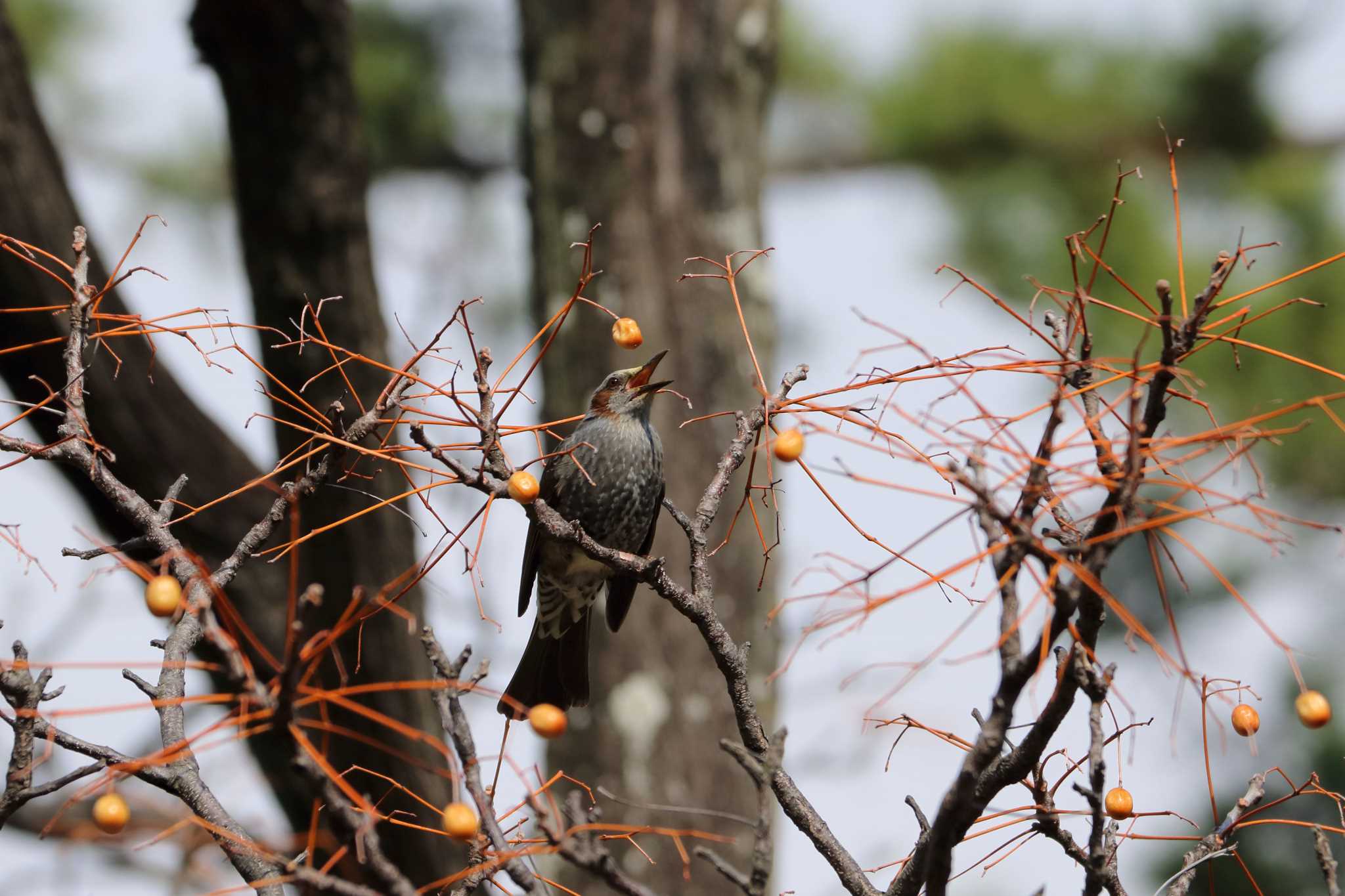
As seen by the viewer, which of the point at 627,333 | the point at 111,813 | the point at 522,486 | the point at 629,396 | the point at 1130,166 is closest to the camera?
the point at 111,813

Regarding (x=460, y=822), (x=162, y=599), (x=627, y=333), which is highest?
(x=627, y=333)

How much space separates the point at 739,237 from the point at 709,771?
2145 mm

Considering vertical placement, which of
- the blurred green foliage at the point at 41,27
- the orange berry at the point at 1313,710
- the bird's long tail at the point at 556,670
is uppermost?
the blurred green foliage at the point at 41,27

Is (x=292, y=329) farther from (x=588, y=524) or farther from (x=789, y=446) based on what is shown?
(x=789, y=446)

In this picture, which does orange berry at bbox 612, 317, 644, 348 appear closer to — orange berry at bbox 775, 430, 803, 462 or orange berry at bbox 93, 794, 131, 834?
orange berry at bbox 775, 430, 803, 462

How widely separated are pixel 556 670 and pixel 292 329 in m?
1.23

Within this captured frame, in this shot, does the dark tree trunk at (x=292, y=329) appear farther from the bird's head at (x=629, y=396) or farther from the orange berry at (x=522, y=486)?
the orange berry at (x=522, y=486)

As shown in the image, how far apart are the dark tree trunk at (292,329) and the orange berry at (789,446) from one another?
6.24ft

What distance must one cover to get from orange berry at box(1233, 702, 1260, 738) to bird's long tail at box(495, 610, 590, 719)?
2016 millimetres

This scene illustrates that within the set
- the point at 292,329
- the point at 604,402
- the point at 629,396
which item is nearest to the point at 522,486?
the point at 292,329

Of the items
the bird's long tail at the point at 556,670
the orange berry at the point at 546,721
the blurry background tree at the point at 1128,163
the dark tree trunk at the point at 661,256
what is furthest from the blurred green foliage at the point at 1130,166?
the orange berry at the point at 546,721

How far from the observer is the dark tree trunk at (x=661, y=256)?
4477 millimetres

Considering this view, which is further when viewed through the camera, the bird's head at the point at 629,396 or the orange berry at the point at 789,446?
the bird's head at the point at 629,396

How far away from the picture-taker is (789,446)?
1.58 metres
